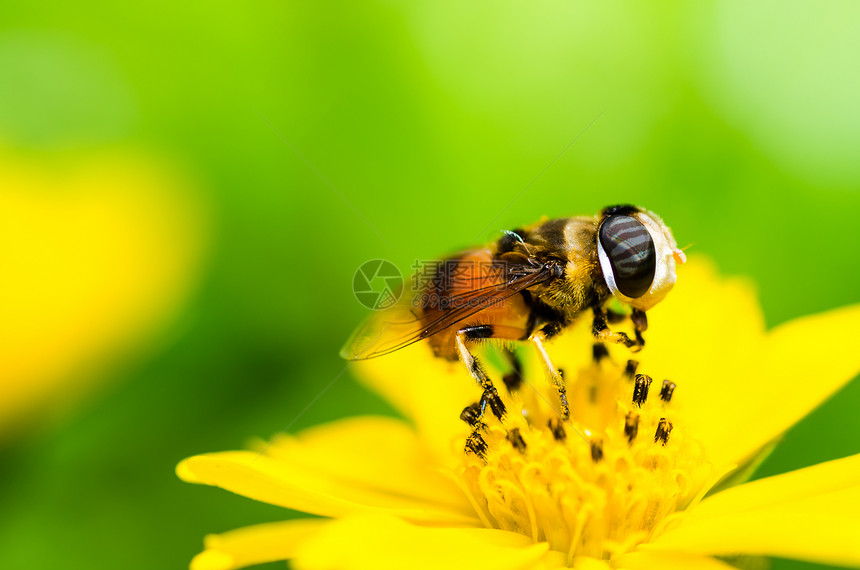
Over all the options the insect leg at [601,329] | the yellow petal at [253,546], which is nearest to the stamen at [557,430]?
the insect leg at [601,329]

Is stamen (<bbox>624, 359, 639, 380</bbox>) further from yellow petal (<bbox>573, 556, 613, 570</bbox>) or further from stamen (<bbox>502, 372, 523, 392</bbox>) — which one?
yellow petal (<bbox>573, 556, 613, 570</bbox>)

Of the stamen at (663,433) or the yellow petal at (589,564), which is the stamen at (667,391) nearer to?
the stamen at (663,433)

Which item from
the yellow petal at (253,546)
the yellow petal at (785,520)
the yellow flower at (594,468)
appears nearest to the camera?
the yellow petal at (785,520)

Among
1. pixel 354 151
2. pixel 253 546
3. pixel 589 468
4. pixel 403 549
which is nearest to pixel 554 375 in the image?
pixel 589 468

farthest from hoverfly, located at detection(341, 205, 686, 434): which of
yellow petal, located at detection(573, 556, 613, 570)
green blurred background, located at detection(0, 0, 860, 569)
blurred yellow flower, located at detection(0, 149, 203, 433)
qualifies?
blurred yellow flower, located at detection(0, 149, 203, 433)

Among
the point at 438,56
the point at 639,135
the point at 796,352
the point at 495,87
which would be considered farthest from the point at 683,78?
the point at 796,352

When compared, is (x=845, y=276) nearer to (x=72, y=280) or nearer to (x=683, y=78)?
(x=683, y=78)
